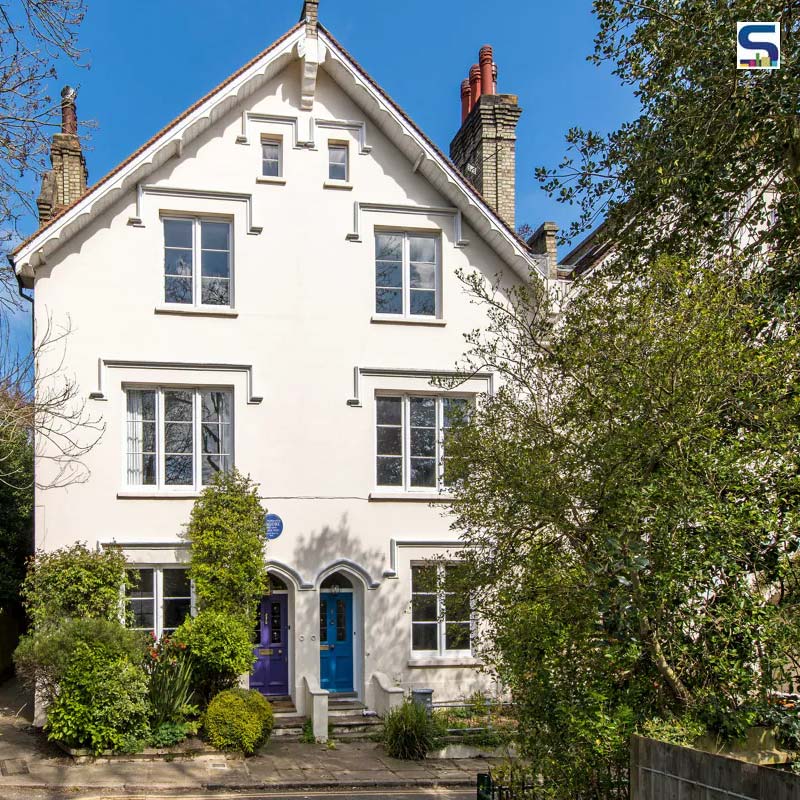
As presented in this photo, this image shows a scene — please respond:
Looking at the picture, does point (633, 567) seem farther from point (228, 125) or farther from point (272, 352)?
point (228, 125)

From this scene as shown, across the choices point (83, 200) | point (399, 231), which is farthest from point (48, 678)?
point (399, 231)

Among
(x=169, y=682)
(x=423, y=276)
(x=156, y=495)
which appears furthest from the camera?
(x=423, y=276)

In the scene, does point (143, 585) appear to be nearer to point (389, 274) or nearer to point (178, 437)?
point (178, 437)

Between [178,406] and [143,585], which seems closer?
[143,585]

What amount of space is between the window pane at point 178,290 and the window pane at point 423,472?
6.01 metres

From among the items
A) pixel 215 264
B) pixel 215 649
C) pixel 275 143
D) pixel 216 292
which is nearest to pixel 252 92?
pixel 275 143

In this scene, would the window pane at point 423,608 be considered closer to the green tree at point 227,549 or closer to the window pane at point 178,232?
the green tree at point 227,549

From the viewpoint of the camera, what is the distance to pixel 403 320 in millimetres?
21359

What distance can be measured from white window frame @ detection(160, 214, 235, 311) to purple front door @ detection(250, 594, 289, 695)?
6.38 m

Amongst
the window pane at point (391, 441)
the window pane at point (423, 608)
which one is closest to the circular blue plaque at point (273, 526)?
the window pane at point (391, 441)

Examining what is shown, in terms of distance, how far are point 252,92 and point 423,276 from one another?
5.45m

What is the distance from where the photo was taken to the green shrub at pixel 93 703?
638 inches

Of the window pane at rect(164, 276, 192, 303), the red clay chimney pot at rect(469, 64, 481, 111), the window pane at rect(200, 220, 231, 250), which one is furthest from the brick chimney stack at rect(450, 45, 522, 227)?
the window pane at rect(164, 276, 192, 303)

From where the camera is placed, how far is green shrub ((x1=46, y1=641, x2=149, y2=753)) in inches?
638
